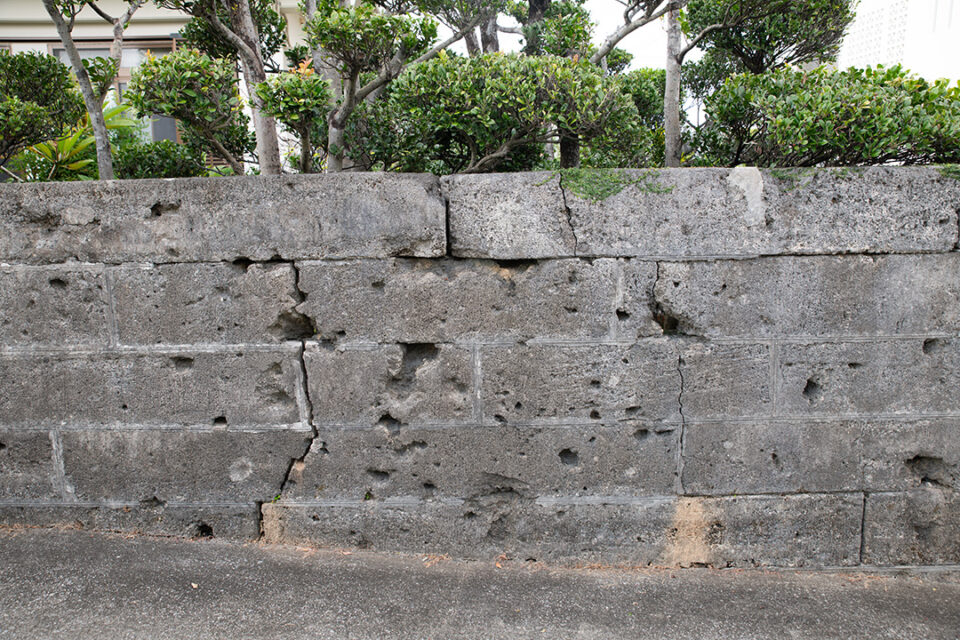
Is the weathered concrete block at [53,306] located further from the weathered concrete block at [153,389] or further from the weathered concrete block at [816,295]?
the weathered concrete block at [816,295]

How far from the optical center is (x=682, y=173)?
106 inches

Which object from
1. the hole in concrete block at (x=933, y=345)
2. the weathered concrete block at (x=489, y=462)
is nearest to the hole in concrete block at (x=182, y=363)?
the weathered concrete block at (x=489, y=462)

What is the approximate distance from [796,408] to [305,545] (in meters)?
2.71

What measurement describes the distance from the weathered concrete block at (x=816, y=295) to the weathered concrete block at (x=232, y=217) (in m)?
1.30

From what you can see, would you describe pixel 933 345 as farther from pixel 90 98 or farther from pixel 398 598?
pixel 90 98

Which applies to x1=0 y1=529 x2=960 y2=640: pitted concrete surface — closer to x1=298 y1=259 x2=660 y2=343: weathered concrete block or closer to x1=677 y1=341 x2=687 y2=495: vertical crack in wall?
x1=677 y1=341 x2=687 y2=495: vertical crack in wall

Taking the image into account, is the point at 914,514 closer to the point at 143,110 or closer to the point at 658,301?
the point at 658,301

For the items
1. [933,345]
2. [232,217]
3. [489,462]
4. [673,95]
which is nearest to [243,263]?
[232,217]

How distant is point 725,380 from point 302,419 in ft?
7.22

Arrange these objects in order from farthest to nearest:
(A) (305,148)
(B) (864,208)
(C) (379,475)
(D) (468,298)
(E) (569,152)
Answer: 1. (E) (569,152)
2. (A) (305,148)
3. (C) (379,475)
4. (D) (468,298)
5. (B) (864,208)

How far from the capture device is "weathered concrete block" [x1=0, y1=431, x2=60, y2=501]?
2994 mm

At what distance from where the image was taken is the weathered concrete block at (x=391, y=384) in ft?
9.36

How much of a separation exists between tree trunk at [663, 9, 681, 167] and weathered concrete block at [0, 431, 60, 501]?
157 inches

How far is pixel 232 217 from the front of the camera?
2.75m
